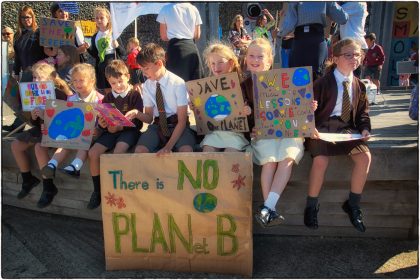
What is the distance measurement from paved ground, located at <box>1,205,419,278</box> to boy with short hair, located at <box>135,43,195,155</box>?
94 cm

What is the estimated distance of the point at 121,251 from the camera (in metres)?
2.80

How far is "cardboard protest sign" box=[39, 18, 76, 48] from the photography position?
4.43 m

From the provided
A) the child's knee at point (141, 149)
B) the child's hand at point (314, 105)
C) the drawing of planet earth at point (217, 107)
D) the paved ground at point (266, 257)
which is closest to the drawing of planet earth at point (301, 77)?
the child's hand at point (314, 105)

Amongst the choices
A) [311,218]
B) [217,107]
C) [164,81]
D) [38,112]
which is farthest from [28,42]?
[311,218]

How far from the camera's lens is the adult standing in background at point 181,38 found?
150 inches

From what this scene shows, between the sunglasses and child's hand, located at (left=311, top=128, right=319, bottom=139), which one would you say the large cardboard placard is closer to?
child's hand, located at (left=311, top=128, right=319, bottom=139)

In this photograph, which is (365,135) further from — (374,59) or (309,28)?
(374,59)

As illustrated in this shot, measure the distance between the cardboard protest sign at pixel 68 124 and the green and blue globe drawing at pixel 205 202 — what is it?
1.01 m

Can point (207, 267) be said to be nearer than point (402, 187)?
Yes

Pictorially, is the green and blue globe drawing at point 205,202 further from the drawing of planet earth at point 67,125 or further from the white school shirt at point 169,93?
the drawing of planet earth at point 67,125

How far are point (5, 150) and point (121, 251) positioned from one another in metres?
1.61

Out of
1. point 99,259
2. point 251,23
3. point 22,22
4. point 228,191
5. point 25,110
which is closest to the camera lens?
point 228,191

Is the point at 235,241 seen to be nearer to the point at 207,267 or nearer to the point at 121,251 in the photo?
the point at 207,267

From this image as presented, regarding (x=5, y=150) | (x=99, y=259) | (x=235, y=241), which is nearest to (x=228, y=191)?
(x=235, y=241)
